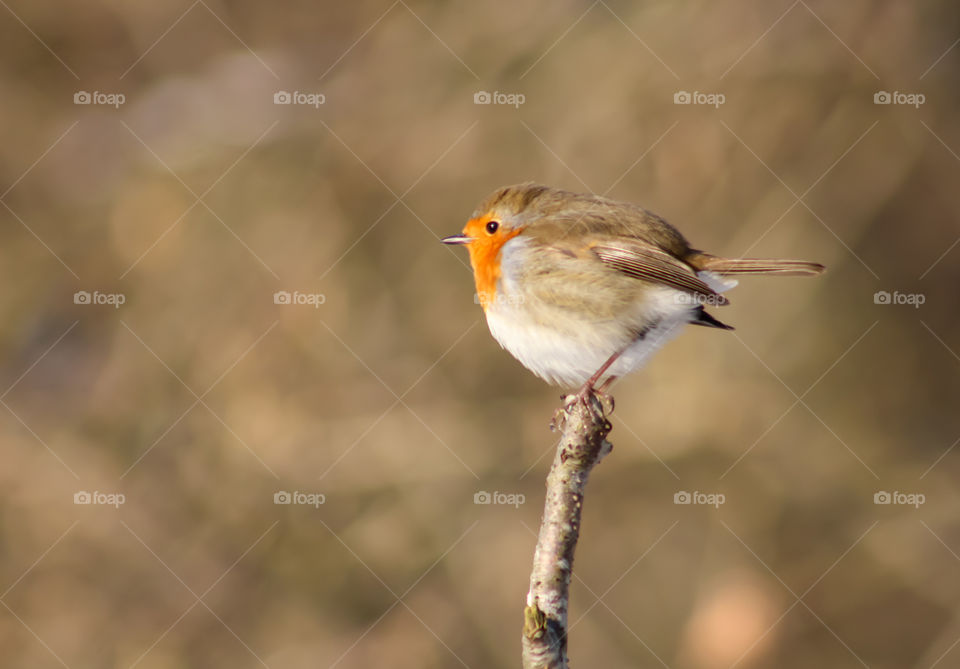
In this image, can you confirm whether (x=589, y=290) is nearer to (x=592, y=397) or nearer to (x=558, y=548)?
(x=592, y=397)

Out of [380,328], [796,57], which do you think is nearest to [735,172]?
[796,57]

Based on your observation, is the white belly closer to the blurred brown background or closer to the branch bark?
the branch bark

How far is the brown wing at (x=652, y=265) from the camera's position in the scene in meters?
3.49

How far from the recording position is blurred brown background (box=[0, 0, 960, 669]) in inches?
245

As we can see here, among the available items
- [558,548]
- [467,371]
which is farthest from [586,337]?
[467,371]

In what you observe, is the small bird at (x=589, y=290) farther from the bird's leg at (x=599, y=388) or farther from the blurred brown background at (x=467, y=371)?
the blurred brown background at (x=467, y=371)

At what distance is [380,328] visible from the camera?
22.4ft

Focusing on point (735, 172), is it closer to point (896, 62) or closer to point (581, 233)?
point (896, 62)

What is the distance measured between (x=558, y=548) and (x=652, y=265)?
1531mm

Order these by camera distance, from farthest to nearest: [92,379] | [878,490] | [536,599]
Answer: [92,379] → [878,490] → [536,599]

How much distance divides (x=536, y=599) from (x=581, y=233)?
71.5 inches

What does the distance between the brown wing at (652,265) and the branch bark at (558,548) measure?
3.04ft

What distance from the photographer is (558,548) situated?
7.66 feet

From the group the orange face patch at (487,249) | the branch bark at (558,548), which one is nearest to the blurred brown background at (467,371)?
the orange face patch at (487,249)
